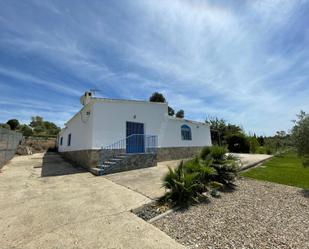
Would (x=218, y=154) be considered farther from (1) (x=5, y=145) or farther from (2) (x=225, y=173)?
(1) (x=5, y=145)

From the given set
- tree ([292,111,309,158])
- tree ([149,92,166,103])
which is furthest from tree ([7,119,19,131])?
tree ([292,111,309,158])

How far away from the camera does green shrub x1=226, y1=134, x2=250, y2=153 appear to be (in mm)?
20734

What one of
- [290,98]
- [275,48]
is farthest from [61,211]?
[290,98]

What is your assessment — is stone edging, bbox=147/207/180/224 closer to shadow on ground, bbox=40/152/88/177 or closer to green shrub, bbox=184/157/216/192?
green shrub, bbox=184/157/216/192

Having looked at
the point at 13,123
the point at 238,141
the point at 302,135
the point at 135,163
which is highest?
the point at 13,123

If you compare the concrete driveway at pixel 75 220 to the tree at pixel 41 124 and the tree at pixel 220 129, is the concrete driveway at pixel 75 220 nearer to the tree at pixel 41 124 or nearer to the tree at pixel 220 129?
the tree at pixel 220 129

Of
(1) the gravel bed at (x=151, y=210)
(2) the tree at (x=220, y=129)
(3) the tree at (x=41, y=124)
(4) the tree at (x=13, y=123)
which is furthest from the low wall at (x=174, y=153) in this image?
(3) the tree at (x=41, y=124)

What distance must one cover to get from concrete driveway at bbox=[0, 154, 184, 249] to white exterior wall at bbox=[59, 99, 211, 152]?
4222 mm

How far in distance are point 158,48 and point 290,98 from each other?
956 cm

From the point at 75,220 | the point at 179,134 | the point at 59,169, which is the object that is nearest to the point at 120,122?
the point at 59,169

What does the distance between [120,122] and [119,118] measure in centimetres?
25

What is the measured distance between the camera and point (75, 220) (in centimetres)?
367

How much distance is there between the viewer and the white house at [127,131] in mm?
9734

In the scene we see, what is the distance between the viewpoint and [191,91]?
13.6 metres
